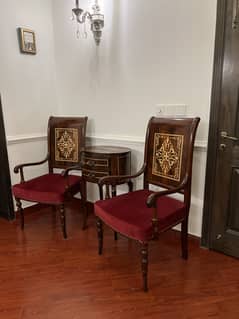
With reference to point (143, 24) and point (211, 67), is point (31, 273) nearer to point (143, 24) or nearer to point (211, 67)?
point (211, 67)

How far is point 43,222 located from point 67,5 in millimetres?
2326

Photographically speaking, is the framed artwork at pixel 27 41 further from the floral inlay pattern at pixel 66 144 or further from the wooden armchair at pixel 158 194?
the wooden armchair at pixel 158 194

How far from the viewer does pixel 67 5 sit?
2676 mm

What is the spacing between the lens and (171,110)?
2.17 m

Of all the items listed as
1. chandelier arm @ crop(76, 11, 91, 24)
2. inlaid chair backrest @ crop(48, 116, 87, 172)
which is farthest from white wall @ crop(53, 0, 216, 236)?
inlaid chair backrest @ crop(48, 116, 87, 172)

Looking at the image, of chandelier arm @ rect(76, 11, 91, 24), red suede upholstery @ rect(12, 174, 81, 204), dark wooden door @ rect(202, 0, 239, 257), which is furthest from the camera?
chandelier arm @ rect(76, 11, 91, 24)

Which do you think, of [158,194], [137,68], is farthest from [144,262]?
[137,68]

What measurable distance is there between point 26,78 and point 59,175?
1.10 meters

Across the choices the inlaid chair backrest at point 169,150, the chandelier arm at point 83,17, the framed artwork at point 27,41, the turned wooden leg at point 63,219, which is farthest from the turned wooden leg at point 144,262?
the framed artwork at point 27,41

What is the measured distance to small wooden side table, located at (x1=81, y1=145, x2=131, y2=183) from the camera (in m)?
2.20

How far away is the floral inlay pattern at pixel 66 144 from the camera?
2.65m

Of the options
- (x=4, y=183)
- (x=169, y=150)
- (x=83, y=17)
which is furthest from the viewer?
(x=4, y=183)

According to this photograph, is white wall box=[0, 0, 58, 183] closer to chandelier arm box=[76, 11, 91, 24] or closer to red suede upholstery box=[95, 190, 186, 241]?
chandelier arm box=[76, 11, 91, 24]

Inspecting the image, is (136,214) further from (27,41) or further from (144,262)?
(27,41)
